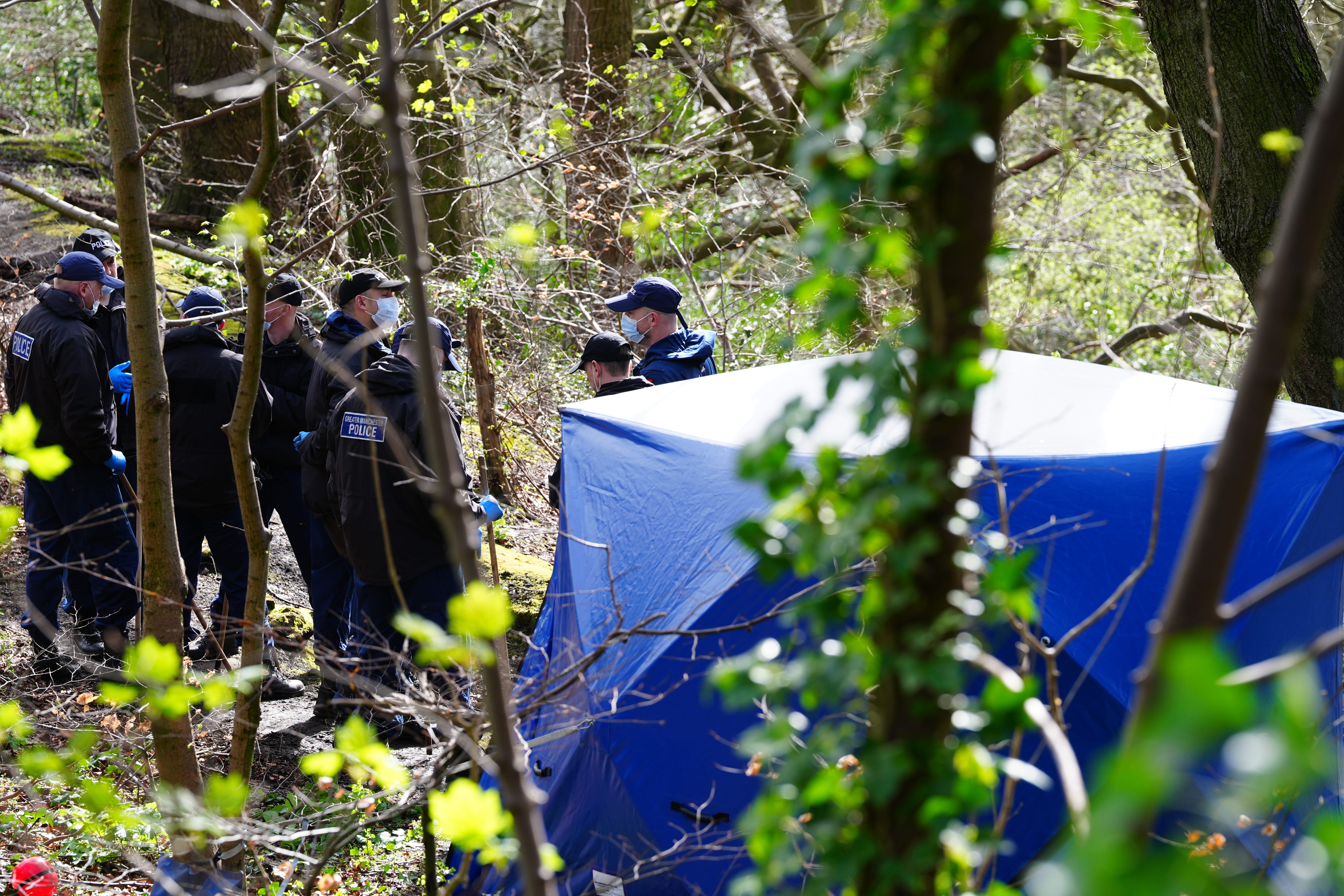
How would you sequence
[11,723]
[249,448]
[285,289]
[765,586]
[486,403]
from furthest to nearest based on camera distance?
[486,403]
[285,289]
[765,586]
[249,448]
[11,723]

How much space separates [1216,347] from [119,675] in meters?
9.18

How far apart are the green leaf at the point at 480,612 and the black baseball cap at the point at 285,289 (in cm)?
407

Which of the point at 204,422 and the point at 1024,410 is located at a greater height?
the point at 1024,410

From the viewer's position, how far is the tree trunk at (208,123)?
995 cm

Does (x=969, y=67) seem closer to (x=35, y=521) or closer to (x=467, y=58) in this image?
(x=35, y=521)

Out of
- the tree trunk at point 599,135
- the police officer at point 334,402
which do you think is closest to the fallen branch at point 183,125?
the police officer at point 334,402

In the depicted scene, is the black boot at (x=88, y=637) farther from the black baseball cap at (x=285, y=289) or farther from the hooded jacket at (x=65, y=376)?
the black baseball cap at (x=285, y=289)

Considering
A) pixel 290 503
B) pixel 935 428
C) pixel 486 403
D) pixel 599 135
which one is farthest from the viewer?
pixel 599 135

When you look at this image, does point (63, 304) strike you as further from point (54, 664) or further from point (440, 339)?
point (440, 339)

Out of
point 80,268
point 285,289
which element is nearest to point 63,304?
point 80,268

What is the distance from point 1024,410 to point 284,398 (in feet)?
12.2

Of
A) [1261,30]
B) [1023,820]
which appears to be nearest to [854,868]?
[1023,820]

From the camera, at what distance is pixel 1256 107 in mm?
4262

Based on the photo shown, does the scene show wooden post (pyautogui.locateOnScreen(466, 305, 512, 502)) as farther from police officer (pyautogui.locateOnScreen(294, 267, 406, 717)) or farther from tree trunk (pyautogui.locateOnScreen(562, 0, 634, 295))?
police officer (pyautogui.locateOnScreen(294, 267, 406, 717))
